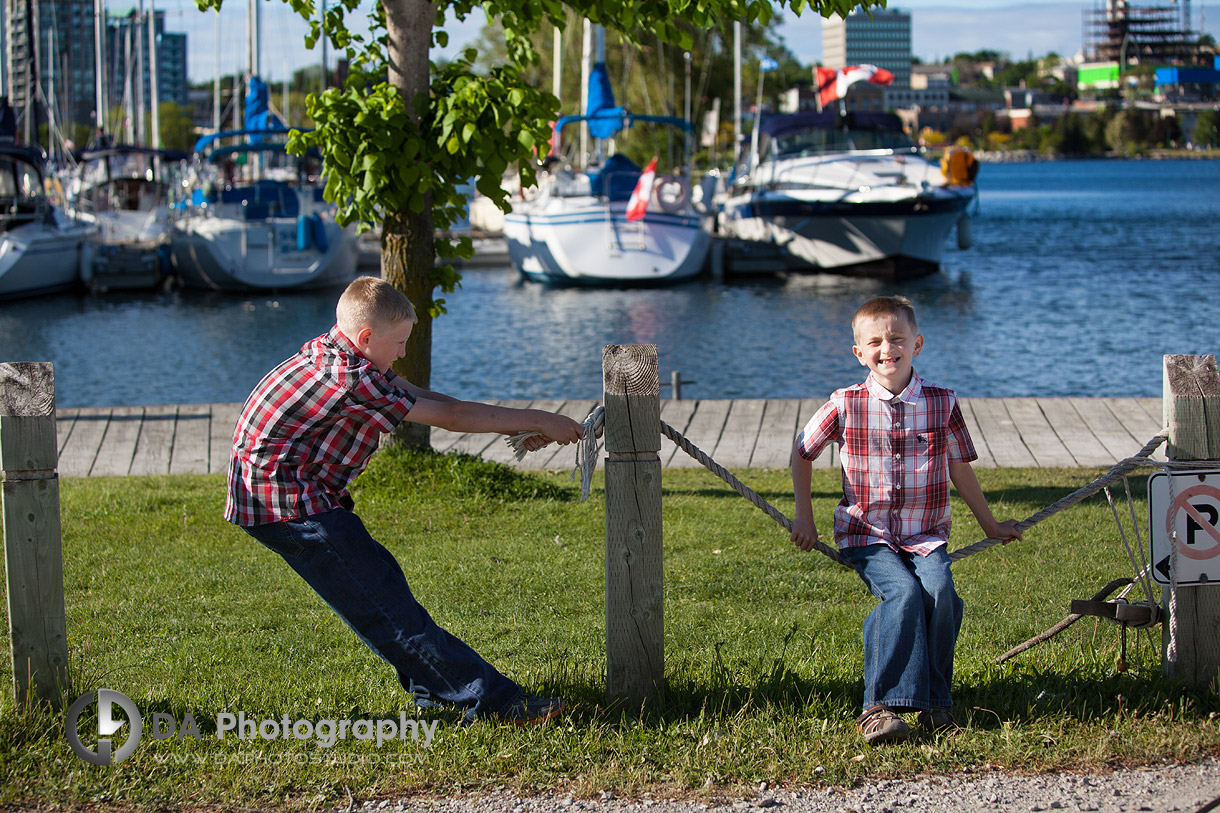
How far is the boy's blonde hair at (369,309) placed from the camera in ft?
12.2

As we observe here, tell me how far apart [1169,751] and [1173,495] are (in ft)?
2.67

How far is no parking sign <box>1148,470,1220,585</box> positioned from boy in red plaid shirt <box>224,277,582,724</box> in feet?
6.30

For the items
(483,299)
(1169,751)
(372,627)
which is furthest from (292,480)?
(483,299)

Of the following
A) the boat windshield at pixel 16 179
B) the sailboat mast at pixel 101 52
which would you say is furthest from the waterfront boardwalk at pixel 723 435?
the sailboat mast at pixel 101 52

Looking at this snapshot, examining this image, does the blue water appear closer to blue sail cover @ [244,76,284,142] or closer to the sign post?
blue sail cover @ [244,76,284,142]

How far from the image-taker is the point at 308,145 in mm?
7613

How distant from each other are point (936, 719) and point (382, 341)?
2.10 m

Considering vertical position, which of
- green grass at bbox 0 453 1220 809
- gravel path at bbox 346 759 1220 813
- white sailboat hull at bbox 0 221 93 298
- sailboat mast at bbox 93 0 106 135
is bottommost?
gravel path at bbox 346 759 1220 813

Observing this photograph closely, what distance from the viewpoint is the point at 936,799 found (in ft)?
11.7

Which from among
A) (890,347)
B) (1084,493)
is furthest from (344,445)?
(1084,493)

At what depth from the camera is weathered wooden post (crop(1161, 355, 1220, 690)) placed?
4070mm

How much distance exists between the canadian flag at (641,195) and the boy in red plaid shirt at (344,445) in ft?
80.4

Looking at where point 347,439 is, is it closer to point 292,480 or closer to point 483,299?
point 292,480

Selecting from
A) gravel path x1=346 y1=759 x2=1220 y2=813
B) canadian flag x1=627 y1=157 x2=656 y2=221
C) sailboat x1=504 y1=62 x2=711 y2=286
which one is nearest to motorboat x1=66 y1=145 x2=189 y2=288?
sailboat x1=504 y1=62 x2=711 y2=286
